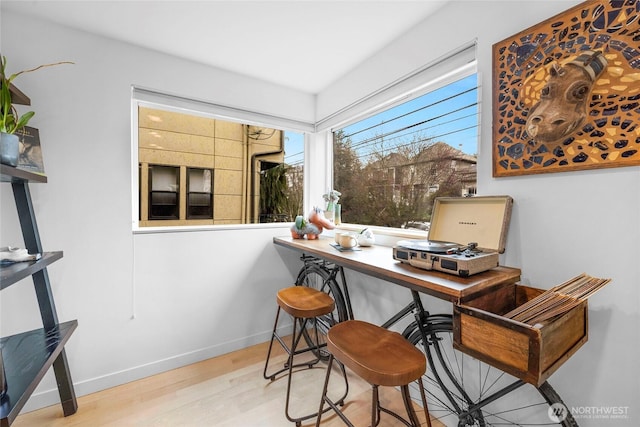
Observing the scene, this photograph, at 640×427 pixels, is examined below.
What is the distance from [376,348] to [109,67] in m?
2.33

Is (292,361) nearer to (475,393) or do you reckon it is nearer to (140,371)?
(475,393)

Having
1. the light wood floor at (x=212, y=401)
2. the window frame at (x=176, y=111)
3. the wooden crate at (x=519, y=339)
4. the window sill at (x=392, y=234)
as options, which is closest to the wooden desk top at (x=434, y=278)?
the wooden crate at (x=519, y=339)

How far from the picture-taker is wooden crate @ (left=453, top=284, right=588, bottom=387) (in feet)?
2.38

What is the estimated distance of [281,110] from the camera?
2420 mm

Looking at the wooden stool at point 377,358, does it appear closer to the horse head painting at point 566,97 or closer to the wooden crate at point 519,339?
the wooden crate at point 519,339

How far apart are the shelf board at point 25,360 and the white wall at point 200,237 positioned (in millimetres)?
290

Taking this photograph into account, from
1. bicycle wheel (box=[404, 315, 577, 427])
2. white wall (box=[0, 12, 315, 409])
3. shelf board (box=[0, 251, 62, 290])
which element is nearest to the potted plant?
white wall (box=[0, 12, 315, 409])

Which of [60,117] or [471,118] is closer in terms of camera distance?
[471,118]

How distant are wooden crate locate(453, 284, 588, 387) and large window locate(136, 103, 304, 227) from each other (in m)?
2.00

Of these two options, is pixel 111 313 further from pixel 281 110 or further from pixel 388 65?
pixel 388 65

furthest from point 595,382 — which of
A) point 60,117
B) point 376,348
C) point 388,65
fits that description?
point 60,117

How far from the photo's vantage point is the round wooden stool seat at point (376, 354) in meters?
0.97

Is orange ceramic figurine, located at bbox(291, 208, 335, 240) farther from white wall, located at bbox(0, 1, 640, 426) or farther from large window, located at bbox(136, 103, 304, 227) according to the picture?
large window, located at bbox(136, 103, 304, 227)

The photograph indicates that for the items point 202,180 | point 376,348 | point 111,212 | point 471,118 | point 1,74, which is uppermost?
point 1,74
